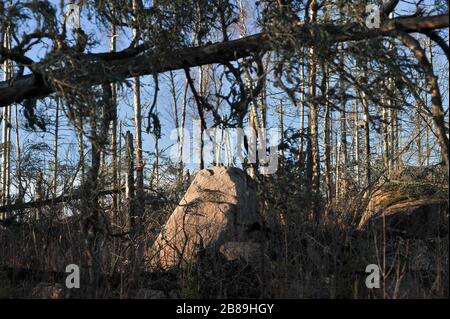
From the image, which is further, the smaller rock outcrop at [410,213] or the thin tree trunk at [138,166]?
the smaller rock outcrop at [410,213]

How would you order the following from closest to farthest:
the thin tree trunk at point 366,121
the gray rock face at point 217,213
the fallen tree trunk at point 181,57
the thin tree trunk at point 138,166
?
the fallen tree trunk at point 181,57, the thin tree trunk at point 366,121, the thin tree trunk at point 138,166, the gray rock face at point 217,213

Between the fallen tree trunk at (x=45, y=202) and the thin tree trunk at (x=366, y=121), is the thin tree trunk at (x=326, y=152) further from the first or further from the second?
the fallen tree trunk at (x=45, y=202)

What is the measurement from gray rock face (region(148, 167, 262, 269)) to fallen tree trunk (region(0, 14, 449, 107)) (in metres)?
2.35

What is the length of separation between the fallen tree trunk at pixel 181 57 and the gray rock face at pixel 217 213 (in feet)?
7.72

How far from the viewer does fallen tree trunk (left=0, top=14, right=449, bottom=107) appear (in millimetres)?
5312

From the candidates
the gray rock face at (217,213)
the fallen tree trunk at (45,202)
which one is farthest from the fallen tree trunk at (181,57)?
the gray rock face at (217,213)

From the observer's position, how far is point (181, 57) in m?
6.58

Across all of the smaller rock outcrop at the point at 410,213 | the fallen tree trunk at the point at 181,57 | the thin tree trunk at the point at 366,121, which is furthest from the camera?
the smaller rock outcrop at the point at 410,213

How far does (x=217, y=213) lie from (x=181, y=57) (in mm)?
2811

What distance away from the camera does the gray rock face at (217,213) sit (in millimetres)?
8453

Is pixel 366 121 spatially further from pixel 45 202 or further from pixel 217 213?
pixel 45 202

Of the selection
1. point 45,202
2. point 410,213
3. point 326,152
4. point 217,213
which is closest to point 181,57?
point 217,213
